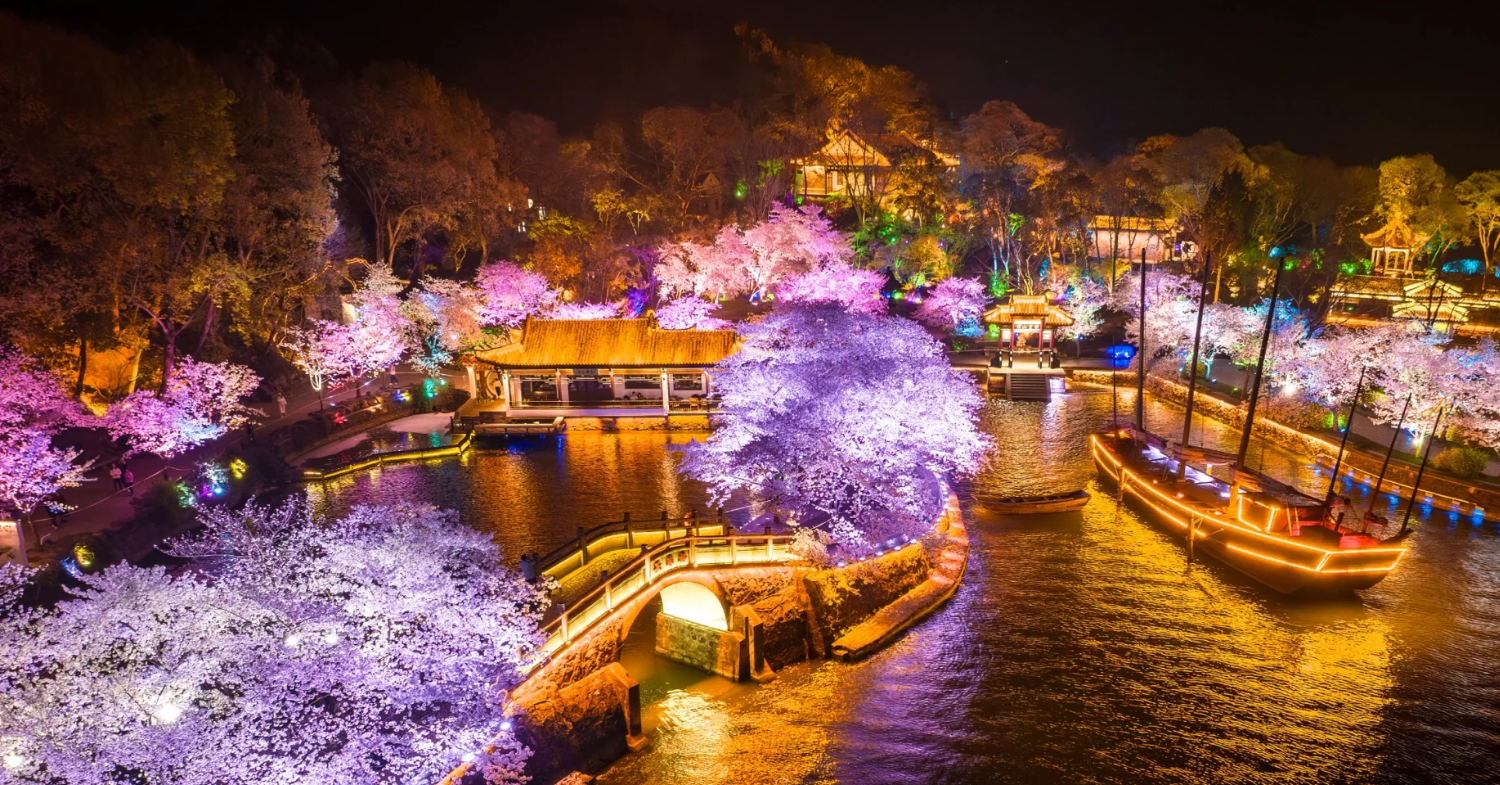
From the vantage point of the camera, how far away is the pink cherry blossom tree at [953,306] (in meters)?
54.5

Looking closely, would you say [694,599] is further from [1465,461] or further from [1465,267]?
[1465,267]

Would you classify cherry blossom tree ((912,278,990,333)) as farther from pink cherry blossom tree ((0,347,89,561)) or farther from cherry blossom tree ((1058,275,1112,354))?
pink cherry blossom tree ((0,347,89,561))

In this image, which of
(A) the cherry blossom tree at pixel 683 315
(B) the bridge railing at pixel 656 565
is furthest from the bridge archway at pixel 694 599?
(A) the cherry blossom tree at pixel 683 315

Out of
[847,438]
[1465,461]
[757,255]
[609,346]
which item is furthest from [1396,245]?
[609,346]

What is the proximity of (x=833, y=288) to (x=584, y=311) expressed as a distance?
16.1m

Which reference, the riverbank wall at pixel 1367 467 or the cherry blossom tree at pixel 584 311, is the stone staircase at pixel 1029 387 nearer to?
the riverbank wall at pixel 1367 467

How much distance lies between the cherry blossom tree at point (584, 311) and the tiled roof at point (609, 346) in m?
4.87

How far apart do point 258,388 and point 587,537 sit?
30983 millimetres

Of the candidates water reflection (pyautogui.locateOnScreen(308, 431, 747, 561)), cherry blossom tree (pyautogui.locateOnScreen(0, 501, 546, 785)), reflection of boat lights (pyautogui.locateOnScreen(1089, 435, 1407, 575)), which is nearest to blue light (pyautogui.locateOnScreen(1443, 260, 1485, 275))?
reflection of boat lights (pyautogui.locateOnScreen(1089, 435, 1407, 575))

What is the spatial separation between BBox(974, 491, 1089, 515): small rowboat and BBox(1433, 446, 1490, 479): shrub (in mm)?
14231

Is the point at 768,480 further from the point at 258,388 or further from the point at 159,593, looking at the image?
the point at 258,388

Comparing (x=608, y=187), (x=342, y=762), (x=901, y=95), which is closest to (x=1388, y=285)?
(x=901, y=95)

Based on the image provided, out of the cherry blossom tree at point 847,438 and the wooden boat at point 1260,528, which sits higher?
the cherry blossom tree at point 847,438

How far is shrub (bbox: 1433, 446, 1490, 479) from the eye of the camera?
29250mm
